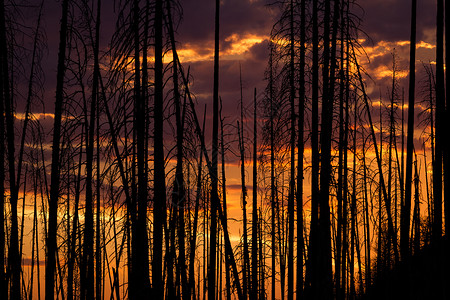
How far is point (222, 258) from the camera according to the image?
2300 cm

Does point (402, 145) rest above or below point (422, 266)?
above

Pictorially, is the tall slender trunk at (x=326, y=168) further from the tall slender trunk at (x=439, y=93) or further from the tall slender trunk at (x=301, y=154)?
the tall slender trunk at (x=439, y=93)

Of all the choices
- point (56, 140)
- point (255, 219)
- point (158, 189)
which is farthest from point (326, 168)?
point (255, 219)

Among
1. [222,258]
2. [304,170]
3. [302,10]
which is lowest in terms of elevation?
[222,258]

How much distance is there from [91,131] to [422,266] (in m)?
14.0

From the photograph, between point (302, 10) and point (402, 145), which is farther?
point (402, 145)

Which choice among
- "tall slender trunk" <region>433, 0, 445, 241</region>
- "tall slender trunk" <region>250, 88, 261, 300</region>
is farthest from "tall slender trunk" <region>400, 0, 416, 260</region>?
"tall slender trunk" <region>250, 88, 261, 300</region>

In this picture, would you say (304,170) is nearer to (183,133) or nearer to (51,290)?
(183,133)

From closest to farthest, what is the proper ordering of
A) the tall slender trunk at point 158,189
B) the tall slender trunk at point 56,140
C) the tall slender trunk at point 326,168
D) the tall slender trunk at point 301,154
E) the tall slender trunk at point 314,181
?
the tall slender trunk at point 158,189 → the tall slender trunk at point 56,140 → the tall slender trunk at point 326,168 → the tall slender trunk at point 314,181 → the tall slender trunk at point 301,154

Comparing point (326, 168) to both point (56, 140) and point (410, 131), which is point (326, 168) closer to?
point (410, 131)

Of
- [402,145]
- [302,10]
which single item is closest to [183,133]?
[302,10]

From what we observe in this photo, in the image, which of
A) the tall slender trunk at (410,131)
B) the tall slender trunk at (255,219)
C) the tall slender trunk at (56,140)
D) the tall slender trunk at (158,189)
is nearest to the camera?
the tall slender trunk at (158,189)

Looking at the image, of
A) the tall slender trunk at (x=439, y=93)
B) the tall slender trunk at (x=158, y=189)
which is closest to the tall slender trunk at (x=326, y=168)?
the tall slender trunk at (x=439, y=93)

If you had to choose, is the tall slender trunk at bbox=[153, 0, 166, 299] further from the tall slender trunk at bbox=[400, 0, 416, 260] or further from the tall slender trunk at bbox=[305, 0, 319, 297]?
the tall slender trunk at bbox=[400, 0, 416, 260]
